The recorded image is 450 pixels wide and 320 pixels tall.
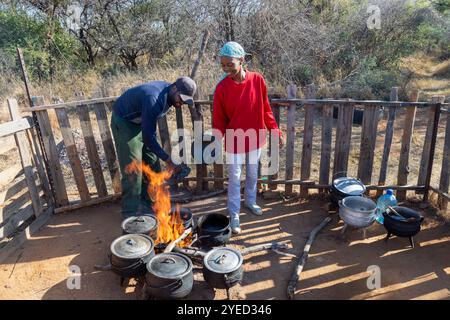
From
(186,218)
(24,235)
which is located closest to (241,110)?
(186,218)

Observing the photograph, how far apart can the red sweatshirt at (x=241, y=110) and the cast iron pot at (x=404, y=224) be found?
5.71 feet

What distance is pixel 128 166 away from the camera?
4.25 meters

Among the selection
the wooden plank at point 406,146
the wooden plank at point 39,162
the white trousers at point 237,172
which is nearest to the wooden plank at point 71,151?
the wooden plank at point 39,162

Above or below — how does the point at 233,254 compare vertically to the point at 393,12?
below

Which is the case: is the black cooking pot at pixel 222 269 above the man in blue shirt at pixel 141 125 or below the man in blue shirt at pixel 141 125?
below

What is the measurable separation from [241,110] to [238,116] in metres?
0.08

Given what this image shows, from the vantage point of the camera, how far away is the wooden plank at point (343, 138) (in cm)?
453

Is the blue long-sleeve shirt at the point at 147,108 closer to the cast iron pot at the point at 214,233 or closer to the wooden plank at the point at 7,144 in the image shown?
the cast iron pot at the point at 214,233

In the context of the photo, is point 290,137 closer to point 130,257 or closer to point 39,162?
point 130,257

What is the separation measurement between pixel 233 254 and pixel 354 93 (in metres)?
7.64

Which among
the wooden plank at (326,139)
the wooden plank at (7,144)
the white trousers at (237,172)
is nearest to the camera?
the wooden plank at (7,144)

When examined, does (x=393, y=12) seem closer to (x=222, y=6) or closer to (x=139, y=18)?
(x=222, y=6)

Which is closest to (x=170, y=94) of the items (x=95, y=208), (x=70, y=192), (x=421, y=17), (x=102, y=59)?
(x=95, y=208)

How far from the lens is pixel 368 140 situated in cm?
462
